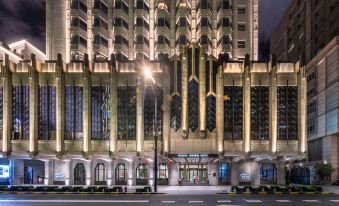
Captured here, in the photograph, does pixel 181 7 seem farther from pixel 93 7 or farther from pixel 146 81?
pixel 146 81

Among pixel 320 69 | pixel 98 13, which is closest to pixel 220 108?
pixel 320 69

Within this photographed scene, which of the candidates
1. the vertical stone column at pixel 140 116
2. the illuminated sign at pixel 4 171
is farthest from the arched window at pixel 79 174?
the vertical stone column at pixel 140 116

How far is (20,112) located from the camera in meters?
53.0

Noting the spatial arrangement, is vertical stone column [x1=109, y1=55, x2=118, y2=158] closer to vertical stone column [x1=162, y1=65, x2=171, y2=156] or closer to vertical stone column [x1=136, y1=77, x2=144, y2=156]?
vertical stone column [x1=136, y1=77, x2=144, y2=156]

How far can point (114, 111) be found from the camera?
175ft

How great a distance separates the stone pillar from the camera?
170ft

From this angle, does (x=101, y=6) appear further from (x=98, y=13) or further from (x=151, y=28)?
(x=151, y=28)

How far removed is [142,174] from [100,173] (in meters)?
6.11

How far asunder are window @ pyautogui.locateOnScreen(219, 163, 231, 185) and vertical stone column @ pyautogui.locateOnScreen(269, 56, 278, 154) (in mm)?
7850

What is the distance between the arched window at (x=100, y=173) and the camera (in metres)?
56.6

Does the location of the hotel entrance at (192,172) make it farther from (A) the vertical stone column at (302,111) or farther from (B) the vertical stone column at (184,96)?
(A) the vertical stone column at (302,111)

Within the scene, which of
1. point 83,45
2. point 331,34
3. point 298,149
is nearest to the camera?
point 298,149

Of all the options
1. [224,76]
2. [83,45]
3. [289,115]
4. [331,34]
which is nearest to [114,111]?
[224,76]

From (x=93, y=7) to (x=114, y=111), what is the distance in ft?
110
